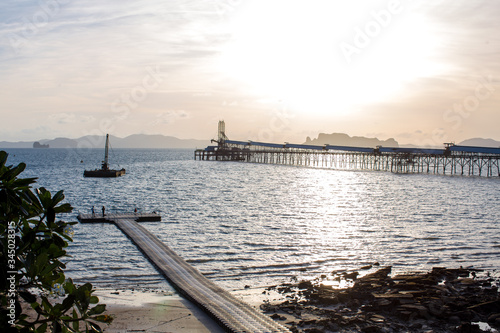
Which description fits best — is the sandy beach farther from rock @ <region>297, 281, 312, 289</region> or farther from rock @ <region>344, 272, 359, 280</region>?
rock @ <region>344, 272, 359, 280</region>

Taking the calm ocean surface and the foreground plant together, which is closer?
the foreground plant

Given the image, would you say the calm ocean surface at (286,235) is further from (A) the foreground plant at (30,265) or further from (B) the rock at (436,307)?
(A) the foreground plant at (30,265)

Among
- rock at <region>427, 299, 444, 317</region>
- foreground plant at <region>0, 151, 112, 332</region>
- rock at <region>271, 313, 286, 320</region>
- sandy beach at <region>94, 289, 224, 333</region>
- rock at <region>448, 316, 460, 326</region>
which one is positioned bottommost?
sandy beach at <region>94, 289, 224, 333</region>

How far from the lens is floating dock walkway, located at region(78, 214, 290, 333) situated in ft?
59.4

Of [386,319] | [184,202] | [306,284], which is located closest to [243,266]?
[306,284]

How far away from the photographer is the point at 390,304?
21484 millimetres

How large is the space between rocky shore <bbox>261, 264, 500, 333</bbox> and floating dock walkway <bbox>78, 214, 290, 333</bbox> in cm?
142

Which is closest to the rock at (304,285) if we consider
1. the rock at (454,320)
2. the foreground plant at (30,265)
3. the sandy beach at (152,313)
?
the sandy beach at (152,313)

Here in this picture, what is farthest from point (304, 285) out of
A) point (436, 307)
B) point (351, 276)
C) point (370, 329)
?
point (436, 307)

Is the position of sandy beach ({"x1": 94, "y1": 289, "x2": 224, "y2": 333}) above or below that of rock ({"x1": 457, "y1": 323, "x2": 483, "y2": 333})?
below

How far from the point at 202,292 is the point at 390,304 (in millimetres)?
9333

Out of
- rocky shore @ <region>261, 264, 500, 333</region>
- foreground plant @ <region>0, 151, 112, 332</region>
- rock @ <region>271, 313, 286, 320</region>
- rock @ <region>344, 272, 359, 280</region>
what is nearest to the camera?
foreground plant @ <region>0, 151, 112, 332</region>

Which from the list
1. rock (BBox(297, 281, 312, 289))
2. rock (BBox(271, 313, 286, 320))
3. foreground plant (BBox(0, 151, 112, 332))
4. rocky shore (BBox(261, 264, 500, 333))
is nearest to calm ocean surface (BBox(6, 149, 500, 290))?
rock (BBox(297, 281, 312, 289))

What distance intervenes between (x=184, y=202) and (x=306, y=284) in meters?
43.7
